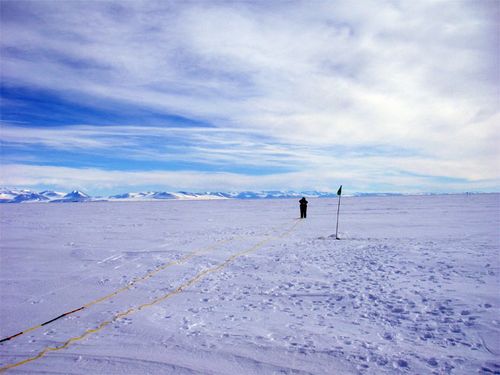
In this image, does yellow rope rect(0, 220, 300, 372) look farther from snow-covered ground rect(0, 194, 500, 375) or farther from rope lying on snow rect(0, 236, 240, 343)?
rope lying on snow rect(0, 236, 240, 343)

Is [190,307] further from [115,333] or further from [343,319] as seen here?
[343,319]

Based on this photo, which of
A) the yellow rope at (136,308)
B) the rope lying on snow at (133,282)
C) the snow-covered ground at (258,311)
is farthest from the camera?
the rope lying on snow at (133,282)

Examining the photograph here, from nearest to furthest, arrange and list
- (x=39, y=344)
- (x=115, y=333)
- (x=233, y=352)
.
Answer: (x=233, y=352) < (x=39, y=344) < (x=115, y=333)

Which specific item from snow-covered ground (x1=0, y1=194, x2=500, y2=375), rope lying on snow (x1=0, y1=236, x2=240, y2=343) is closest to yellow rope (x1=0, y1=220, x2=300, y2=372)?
snow-covered ground (x1=0, y1=194, x2=500, y2=375)

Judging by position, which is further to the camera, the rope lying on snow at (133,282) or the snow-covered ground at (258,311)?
the rope lying on snow at (133,282)

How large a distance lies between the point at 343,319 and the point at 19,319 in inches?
240

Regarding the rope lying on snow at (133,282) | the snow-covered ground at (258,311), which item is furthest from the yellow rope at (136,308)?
the rope lying on snow at (133,282)

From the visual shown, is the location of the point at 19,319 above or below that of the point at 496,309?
below

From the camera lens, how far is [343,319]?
20.2 ft

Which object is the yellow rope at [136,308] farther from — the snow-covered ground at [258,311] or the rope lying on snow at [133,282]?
the rope lying on snow at [133,282]

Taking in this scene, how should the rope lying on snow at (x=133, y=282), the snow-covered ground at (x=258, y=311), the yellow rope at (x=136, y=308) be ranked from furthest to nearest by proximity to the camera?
1. the rope lying on snow at (x=133, y=282)
2. the yellow rope at (x=136, y=308)
3. the snow-covered ground at (x=258, y=311)

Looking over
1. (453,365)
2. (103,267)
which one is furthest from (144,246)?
(453,365)

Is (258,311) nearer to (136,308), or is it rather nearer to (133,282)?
(136,308)

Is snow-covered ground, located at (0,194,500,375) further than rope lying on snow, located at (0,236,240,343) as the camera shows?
No
